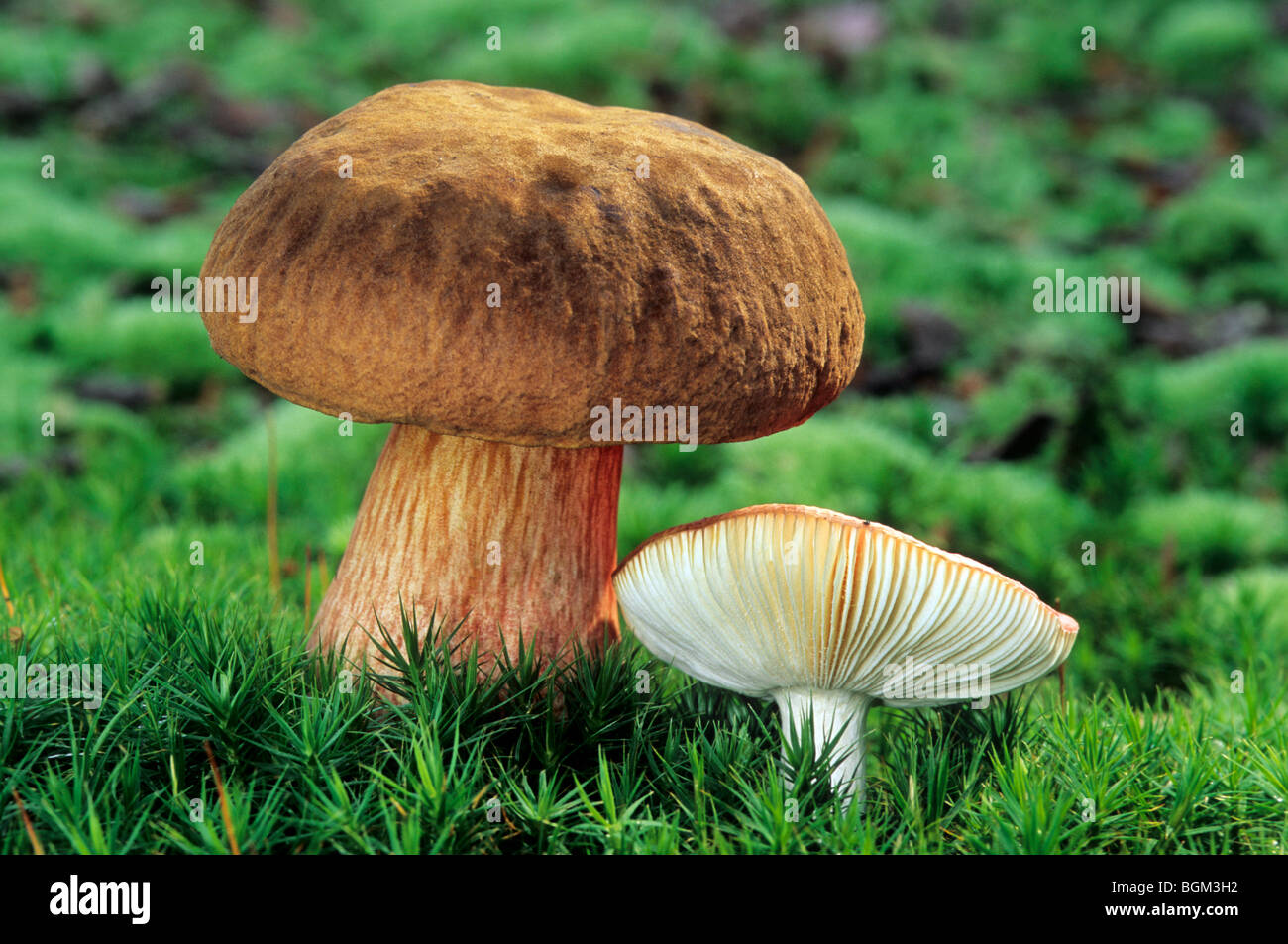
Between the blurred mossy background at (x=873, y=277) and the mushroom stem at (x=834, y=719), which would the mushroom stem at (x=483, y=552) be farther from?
the blurred mossy background at (x=873, y=277)

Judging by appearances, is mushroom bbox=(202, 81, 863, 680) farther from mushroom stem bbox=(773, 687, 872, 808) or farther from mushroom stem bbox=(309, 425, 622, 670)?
mushroom stem bbox=(773, 687, 872, 808)

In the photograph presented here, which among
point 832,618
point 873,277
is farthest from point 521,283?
point 873,277

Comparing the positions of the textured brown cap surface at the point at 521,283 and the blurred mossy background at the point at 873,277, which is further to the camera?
the blurred mossy background at the point at 873,277

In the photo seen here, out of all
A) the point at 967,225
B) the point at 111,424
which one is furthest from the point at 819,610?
the point at 967,225

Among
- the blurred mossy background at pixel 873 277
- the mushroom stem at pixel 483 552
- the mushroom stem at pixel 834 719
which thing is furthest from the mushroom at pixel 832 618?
the blurred mossy background at pixel 873 277

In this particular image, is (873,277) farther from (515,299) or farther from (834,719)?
(515,299)
